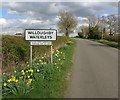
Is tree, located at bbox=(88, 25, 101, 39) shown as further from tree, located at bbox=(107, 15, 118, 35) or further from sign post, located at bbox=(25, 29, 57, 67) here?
sign post, located at bbox=(25, 29, 57, 67)

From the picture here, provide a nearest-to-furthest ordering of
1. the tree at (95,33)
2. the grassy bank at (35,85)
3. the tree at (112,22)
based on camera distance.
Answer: the grassy bank at (35,85) < the tree at (95,33) < the tree at (112,22)

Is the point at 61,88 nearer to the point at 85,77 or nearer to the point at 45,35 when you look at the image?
the point at 85,77

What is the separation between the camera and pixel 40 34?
11.8m

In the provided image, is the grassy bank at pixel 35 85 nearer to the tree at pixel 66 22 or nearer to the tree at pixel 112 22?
the tree at pixel 66 22

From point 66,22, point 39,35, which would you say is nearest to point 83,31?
point 66,22

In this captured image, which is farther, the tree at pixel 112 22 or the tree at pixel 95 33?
the tree at pixel 112 22

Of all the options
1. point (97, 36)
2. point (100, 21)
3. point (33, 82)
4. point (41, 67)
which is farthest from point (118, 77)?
point (100, 21)

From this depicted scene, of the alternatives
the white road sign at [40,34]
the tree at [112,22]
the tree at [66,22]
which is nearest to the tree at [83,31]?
the tree at [112,22]

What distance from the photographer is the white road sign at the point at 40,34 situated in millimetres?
11711

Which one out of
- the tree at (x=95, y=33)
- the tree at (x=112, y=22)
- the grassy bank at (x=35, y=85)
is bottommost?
the grassy bank at (x=35, y=85)

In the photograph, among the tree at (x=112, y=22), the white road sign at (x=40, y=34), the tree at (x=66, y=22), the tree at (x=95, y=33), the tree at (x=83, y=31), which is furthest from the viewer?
the tree at (x=83, y=31)

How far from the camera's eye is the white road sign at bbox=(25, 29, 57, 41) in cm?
1171

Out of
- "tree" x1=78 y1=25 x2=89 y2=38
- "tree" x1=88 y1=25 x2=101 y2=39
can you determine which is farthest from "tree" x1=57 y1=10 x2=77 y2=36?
"tree" x1=78 y1=25 x2=89 y2=38

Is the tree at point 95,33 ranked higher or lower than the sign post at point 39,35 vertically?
higher
